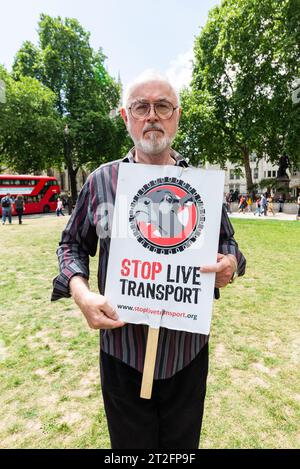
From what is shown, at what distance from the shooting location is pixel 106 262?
5.57ft

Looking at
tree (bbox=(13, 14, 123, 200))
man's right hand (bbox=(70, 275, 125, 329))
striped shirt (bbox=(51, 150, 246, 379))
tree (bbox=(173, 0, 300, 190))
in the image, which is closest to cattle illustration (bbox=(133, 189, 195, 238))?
striped shirt (bbox=(51, 150, 246, 379))

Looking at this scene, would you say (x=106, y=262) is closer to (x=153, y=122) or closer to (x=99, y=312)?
(x=99, y=312)

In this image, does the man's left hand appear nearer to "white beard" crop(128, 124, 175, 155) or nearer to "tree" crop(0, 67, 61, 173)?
"white beard" crop(128, 124, 175, 155)

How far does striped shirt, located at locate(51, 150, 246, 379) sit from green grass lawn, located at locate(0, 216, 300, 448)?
1496 mm

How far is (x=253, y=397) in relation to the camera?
3.22m

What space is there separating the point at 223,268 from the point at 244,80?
31995 mm

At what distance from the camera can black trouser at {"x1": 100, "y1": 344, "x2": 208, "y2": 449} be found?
5.58 ft

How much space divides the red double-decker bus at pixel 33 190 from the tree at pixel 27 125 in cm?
292

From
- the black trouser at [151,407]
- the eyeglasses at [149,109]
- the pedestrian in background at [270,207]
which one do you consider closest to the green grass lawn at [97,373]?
the black trouser at [151,407]

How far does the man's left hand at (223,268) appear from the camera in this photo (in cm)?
149

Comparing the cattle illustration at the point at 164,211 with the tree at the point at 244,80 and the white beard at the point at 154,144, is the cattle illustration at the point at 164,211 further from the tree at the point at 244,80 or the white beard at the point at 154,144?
the tree at the point at 244,80

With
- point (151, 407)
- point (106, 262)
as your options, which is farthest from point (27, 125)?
point (151, 407)

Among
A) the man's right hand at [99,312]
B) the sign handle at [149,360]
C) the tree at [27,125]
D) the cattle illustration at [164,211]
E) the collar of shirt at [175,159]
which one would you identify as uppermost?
the tree at [27,125]
